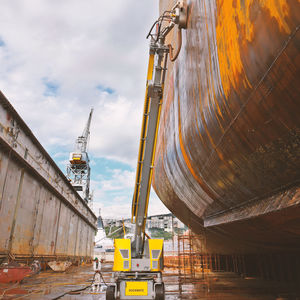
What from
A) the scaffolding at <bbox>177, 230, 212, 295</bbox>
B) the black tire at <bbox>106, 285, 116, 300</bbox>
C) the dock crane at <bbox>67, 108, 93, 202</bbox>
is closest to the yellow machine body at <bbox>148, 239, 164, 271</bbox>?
the black tire at <bbox>106, 285, 116, 300</bbox>

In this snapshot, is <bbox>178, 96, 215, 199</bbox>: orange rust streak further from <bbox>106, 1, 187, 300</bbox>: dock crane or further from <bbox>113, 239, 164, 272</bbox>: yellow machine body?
<bbox>113, 239, 164, 272</bbox>: yellow machine body

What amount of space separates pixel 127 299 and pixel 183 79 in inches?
223

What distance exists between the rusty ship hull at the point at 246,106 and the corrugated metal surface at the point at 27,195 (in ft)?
27.1

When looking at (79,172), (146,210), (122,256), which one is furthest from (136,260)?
(79,172)

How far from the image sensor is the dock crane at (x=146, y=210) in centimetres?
691

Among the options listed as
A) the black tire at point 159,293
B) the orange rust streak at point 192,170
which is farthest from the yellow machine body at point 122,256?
the orange rust streak at point 192,170

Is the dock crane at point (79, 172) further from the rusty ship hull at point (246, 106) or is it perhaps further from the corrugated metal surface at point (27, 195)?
the rusty ship hull at point (246, 106)

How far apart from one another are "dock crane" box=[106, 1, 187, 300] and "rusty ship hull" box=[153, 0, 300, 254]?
3.53 ft

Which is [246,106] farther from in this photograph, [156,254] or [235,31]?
[156,254]

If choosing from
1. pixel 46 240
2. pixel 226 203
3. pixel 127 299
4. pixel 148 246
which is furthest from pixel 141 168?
pixel 46 240

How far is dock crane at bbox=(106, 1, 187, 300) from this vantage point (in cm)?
691

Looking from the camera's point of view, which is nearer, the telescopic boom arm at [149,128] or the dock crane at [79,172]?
the telescopic boom arm at [149,128]

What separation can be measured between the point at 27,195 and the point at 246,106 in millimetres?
13190

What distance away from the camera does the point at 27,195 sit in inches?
560
